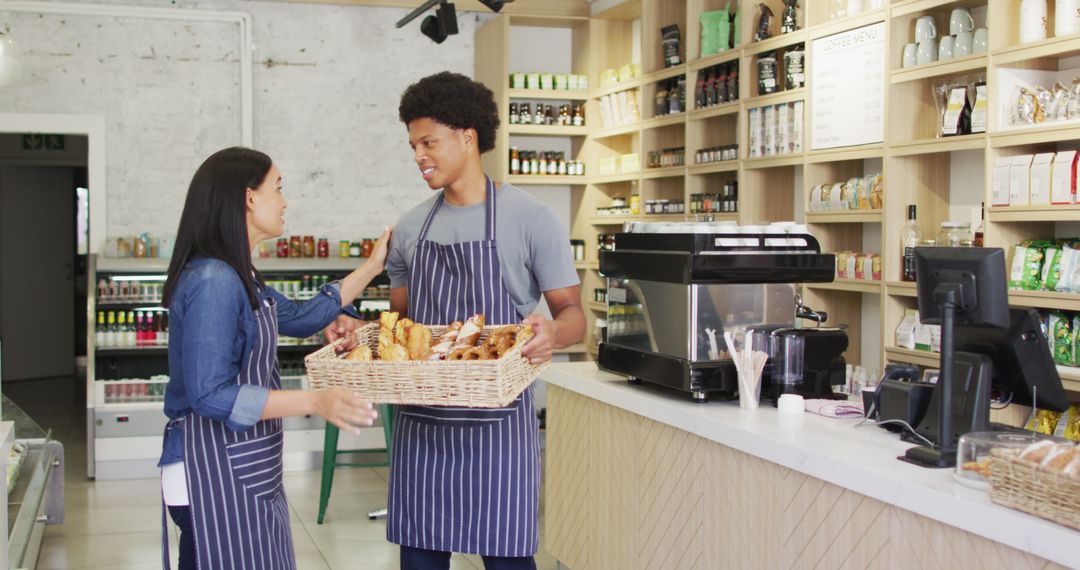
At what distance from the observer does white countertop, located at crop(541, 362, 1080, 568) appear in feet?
7.29

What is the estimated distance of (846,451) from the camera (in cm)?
283

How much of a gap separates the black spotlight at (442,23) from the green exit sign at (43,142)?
20.2 ft

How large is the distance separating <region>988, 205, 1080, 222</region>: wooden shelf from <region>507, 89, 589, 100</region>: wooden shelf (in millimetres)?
4239

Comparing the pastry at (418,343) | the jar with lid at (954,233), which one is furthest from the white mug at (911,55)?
the pastry at (418,343)

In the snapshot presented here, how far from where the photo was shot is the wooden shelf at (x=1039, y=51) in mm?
3951

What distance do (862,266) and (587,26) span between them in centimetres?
369

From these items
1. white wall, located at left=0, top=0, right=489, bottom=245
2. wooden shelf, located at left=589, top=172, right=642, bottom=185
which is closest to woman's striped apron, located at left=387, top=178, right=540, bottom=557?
wooden shelf, located at left=589, top=172, right=642, bottom=185

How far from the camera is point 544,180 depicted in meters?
8.16

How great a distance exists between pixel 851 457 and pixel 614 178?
17.1ft

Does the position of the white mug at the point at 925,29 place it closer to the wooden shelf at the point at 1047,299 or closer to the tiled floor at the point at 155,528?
the wooden shelf at the point at 1047,299

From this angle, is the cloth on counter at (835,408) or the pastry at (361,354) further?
the cloth on counter at (835,408)

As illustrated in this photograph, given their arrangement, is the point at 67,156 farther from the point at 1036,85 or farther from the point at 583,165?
the point at 1036,85

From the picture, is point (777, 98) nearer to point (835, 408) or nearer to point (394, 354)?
point (835, 408)

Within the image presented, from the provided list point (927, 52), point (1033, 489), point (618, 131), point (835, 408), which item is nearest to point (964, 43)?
point (927, 52)
